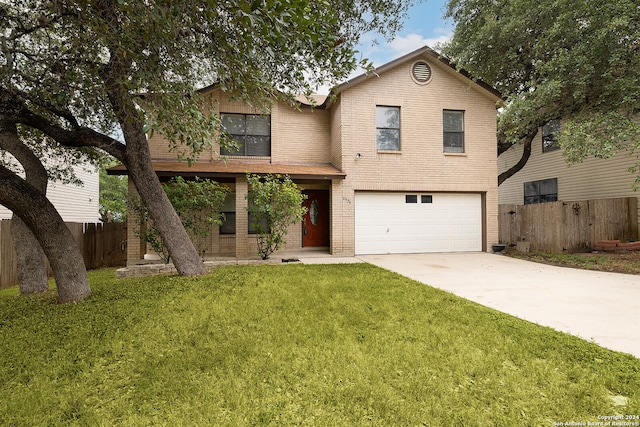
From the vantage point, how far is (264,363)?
3.03m

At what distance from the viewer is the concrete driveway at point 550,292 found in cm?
393

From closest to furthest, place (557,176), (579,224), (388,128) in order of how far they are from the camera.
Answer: (579,224) < (388,128) < (557,176)

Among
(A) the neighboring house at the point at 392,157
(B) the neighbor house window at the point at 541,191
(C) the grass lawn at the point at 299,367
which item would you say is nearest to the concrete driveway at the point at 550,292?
(C) the grass lawn at the point at 299,367

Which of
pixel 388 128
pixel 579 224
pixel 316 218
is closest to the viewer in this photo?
pixel 579 224

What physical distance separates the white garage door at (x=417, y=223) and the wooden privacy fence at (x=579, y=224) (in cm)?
208

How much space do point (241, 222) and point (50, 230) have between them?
569 cm

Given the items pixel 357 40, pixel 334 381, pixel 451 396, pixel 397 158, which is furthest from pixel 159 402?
pixel 397 158

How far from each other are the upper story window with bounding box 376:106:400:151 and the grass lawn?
7.82 metres

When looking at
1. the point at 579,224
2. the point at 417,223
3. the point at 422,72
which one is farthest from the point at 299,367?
the point at 579,224

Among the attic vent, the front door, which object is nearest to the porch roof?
the front door

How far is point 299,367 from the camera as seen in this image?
2945 millimetres

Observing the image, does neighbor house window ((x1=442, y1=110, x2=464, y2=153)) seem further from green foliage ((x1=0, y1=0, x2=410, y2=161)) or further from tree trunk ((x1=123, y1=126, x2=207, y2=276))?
tree trunk ((x1=123, y1=126, x2=207, y2=276))

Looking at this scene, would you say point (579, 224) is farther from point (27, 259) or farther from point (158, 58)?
point (27, 259)

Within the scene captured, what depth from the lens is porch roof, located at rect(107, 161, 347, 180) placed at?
388 inches
